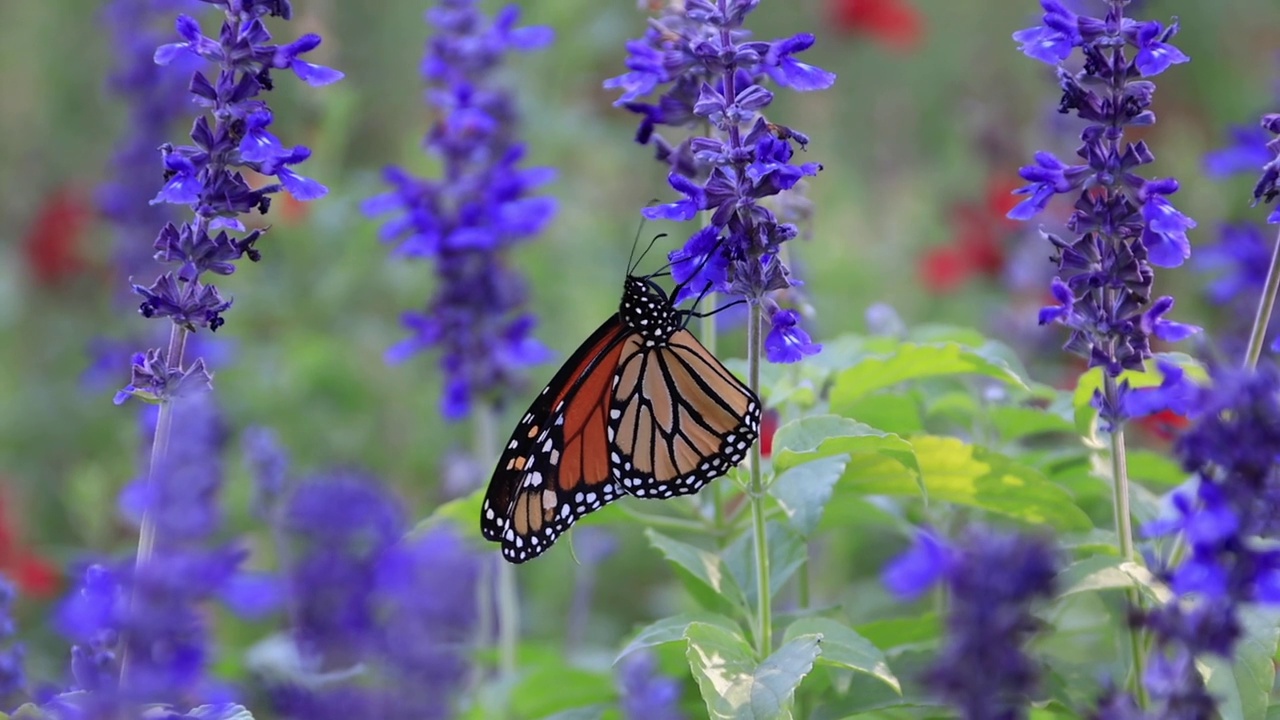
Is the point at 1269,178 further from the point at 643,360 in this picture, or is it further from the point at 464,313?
the point at 464,313

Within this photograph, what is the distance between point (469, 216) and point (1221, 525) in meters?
2.03

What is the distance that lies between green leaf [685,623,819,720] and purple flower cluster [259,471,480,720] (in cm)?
43

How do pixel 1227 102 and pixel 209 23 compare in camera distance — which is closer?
pixel 209 23

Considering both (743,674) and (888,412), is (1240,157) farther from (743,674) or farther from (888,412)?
(743,674)

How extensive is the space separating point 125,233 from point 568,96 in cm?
236

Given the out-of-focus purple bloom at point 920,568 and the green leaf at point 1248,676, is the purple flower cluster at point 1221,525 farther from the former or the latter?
the out-of-focus purple bloom at point 920,568

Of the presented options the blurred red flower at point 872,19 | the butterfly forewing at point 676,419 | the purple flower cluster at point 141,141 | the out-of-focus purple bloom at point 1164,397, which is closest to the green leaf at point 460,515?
the butterfly forewing at point 676,419

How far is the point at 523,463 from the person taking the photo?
8.48 ft

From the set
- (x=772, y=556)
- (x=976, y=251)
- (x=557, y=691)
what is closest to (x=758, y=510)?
(x=772, y=556)

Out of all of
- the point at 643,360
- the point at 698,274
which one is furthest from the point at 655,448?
the point at 698,274

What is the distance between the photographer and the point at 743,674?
2129mm

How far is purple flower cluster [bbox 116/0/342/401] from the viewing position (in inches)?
77.9

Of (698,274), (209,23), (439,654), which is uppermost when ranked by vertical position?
(209,23)

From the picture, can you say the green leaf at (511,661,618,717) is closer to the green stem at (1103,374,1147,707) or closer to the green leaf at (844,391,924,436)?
the green leaf at (844,391,924,436)
